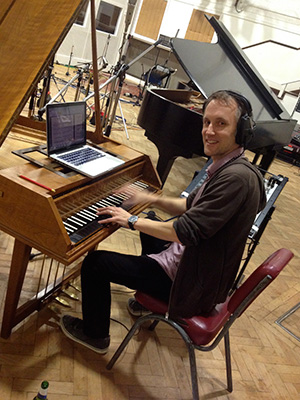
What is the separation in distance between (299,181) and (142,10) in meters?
8.40

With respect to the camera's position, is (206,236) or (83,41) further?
(83,41)

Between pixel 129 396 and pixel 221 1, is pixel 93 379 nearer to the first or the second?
pixel 129 396

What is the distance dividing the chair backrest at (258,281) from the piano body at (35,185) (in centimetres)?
69

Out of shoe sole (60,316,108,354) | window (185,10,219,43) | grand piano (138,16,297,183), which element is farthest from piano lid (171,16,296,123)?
window (185,10,219,43)

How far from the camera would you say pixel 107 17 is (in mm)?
12086

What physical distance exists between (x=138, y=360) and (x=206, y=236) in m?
1.04

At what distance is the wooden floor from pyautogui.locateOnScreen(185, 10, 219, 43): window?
34.7 ft

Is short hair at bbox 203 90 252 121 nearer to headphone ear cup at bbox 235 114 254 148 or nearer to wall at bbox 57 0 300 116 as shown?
headphone ear cup at bbox 235 114 254 148

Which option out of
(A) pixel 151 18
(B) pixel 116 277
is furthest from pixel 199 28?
(B) pixel 116 277

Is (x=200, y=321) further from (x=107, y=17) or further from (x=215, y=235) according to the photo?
(x=107, y=17)

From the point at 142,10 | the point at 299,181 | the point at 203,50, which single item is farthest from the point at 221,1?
the point at 203,50

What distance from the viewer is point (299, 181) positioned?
24.2ft

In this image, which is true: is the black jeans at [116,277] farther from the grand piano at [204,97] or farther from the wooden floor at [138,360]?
the grand piano at [204,97]

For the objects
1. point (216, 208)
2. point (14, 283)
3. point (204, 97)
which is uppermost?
point (204, 97)
